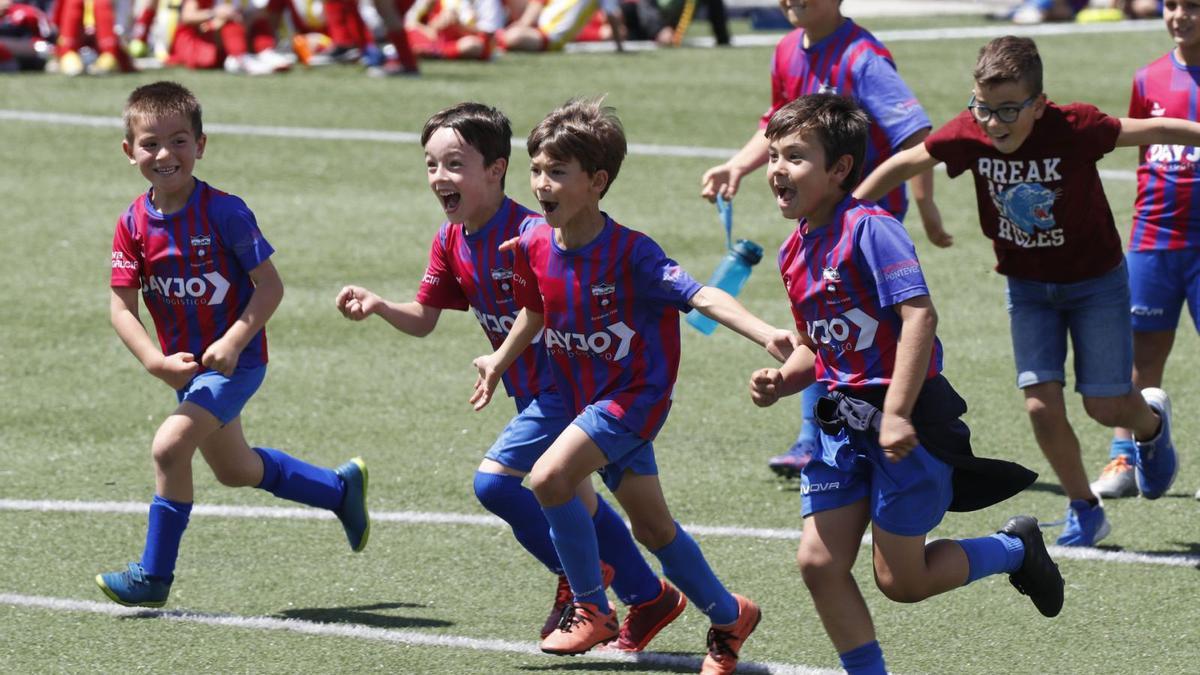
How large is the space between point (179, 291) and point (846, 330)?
94.9 inches

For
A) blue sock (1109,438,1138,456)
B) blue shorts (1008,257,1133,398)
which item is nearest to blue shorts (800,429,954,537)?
blue shorts (1008,257,1133,398)

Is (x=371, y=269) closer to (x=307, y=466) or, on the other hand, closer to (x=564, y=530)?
(x=307, y=466)

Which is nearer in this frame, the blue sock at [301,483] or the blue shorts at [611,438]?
the blue shorts at [611,438]

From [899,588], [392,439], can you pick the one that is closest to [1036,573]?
[899,588]

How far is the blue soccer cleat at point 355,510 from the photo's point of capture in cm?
709

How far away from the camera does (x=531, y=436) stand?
6020mm

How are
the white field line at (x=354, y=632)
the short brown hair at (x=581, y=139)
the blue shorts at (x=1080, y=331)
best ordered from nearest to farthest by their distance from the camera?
the short brown hair at (x=581, y=139), the white field line at (x=354, y=632), the blue shorts at (x=1080, y=331)

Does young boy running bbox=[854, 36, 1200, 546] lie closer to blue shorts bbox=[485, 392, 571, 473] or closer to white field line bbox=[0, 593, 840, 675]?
blue shorts bbox=[485, 392, 571, 473]

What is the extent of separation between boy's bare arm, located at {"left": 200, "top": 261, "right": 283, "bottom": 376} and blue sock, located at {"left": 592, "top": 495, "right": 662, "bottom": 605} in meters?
1.28

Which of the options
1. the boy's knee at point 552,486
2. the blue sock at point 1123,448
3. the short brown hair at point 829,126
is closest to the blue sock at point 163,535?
the boy's knee at point 552,486

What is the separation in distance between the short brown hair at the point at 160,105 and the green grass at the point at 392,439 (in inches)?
62.9

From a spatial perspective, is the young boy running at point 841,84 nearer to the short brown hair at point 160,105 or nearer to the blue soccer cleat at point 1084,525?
the blue soccer cleat at point 1084,525

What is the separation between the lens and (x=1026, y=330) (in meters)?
6.98

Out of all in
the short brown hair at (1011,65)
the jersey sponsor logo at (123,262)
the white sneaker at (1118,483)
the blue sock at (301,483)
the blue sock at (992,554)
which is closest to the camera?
the blue sock at (992,554)
